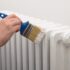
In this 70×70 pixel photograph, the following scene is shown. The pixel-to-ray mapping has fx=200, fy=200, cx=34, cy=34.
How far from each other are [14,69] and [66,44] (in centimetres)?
40

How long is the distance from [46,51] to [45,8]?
32 centimetres

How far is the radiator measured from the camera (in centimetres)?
61

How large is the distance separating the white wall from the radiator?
0.42ft

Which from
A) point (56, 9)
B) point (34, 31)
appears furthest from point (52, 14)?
point (34, 31)

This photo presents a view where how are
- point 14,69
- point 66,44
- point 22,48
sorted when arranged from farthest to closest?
point 14,69 → point 22,48 → point 66,44

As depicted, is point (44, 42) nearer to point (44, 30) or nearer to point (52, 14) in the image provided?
point (44, 30)

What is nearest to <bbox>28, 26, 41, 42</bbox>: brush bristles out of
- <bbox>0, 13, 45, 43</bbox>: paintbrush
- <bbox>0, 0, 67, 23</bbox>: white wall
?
<bbox>0, 13, 45, 43</bbox>: paintbrush

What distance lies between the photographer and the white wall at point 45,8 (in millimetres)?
825

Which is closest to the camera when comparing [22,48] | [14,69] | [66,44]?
[66,44]

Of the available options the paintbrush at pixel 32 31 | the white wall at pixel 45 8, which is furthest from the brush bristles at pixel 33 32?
the white wall at pixel 45 8

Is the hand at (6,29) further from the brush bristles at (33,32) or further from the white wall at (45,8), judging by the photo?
the white wall at (45,8)

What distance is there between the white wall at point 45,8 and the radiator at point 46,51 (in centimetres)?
13

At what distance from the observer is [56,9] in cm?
86

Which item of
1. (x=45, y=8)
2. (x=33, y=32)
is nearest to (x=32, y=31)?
(x=33, y=32)
